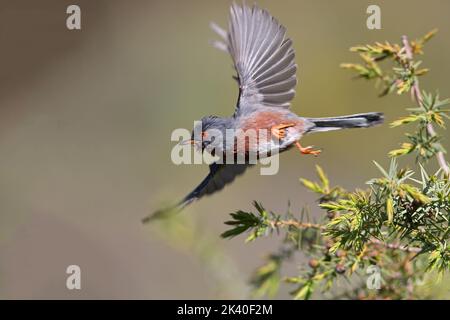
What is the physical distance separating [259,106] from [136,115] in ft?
11.2

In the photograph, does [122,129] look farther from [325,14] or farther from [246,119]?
[246,119]

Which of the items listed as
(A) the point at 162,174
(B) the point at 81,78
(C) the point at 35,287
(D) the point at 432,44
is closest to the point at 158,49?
(B) the point at 81,78

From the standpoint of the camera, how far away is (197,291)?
11.9 feet

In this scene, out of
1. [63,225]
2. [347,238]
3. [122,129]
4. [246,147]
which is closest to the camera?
[347,238]

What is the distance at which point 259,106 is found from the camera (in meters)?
2.39

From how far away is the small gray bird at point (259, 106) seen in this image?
2.27 meters

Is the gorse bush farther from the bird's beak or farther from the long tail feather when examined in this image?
the bird's beak

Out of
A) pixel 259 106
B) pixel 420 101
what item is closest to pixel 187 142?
pixel 259 106

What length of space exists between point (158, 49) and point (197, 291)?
3.05 metres

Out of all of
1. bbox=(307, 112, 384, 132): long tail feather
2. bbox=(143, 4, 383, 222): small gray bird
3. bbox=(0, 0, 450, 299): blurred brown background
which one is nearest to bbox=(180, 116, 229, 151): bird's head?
bbox=(143, 4, 383, 222): small gray bird

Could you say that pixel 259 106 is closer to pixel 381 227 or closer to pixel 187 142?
pixel 187 142

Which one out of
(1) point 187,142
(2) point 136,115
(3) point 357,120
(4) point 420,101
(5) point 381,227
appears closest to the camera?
(5) point 381,227

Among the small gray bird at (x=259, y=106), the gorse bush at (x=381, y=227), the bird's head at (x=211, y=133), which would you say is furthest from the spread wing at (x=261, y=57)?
the gorse bush at (x=381, y=227)

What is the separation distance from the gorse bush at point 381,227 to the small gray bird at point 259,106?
42 centimetres
